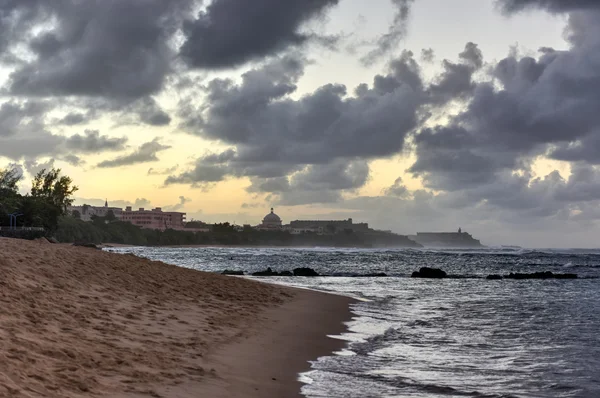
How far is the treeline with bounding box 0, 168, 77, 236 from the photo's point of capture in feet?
299

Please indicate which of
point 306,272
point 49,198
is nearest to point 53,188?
point 49,198

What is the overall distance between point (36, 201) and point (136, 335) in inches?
3862

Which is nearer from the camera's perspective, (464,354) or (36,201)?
(464,354)

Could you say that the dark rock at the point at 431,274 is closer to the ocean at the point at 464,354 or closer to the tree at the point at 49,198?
the ocean at the point at 464,354

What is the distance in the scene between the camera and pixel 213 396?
8.16 m

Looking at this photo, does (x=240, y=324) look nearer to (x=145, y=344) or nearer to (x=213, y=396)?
(x=145, y=344)

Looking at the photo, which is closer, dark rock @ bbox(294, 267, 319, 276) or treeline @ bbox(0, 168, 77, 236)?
dark rock @ bbox(294, 267, 319, 276)

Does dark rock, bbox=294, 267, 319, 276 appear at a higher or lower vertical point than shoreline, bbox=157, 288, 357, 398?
lower

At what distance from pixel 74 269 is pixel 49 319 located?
676 cm

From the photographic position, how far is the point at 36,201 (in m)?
101

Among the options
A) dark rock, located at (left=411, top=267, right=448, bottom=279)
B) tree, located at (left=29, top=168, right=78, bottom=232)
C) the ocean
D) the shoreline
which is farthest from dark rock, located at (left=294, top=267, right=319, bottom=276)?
tree, located at (left=29, top=168, right=78, bottom=232)

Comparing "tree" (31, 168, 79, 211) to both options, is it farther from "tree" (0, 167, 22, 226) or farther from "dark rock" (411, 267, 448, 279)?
"dark rock" (411, 267, 448, 279)

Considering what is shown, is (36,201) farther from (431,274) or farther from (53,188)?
(431,274)

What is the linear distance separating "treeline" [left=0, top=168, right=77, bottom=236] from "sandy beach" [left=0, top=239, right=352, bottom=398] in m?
77.5
